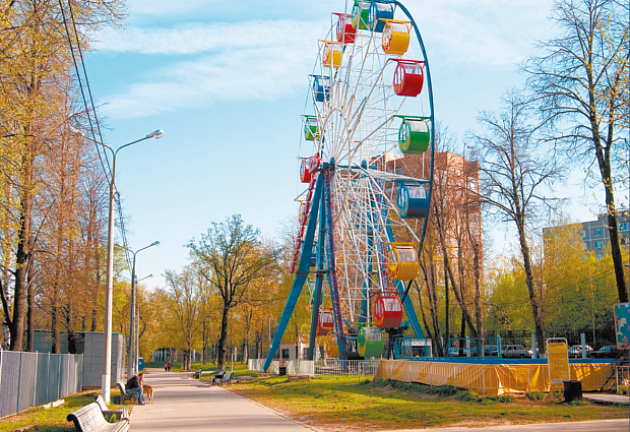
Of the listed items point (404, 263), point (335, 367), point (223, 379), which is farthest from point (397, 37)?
point (223, 379)

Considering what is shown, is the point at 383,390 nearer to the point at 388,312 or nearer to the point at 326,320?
the point at 388,312

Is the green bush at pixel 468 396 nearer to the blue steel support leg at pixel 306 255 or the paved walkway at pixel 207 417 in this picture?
the paved walkway at pixel 207 417

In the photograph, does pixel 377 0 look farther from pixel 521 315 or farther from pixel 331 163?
pixel 521 315

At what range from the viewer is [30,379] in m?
17.2

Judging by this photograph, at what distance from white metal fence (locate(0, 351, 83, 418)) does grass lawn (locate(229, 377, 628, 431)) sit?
7.23 meters

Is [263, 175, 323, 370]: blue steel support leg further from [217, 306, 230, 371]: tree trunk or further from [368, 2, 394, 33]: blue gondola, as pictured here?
[368, 2, 394, 33]: blue gondola

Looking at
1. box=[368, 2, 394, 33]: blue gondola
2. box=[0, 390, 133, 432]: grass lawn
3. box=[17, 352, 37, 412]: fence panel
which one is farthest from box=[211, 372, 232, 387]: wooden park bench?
box=[368, 2, 394, 33]: blue gondola

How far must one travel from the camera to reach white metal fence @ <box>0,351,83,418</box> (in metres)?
14.6

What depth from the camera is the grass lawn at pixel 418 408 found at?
14.0 m

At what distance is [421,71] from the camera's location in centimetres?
2375

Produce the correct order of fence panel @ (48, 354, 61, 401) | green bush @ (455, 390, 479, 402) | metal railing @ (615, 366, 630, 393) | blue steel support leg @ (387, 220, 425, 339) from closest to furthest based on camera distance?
green bush @ (455, 390, 479, 402) < metal railing @ (615, 366, 630, 393) < fence panel @ (48, 354, 61, 401) < blue steel support leg @ (387, 220, 425, 339)

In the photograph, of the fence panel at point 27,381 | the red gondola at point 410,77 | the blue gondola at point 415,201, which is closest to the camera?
the fence panel at point 27,381

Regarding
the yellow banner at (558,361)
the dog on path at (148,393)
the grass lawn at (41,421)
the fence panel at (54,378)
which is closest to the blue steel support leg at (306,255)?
the dog on path at (148,393)

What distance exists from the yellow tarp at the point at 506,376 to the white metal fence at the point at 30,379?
12949mm
